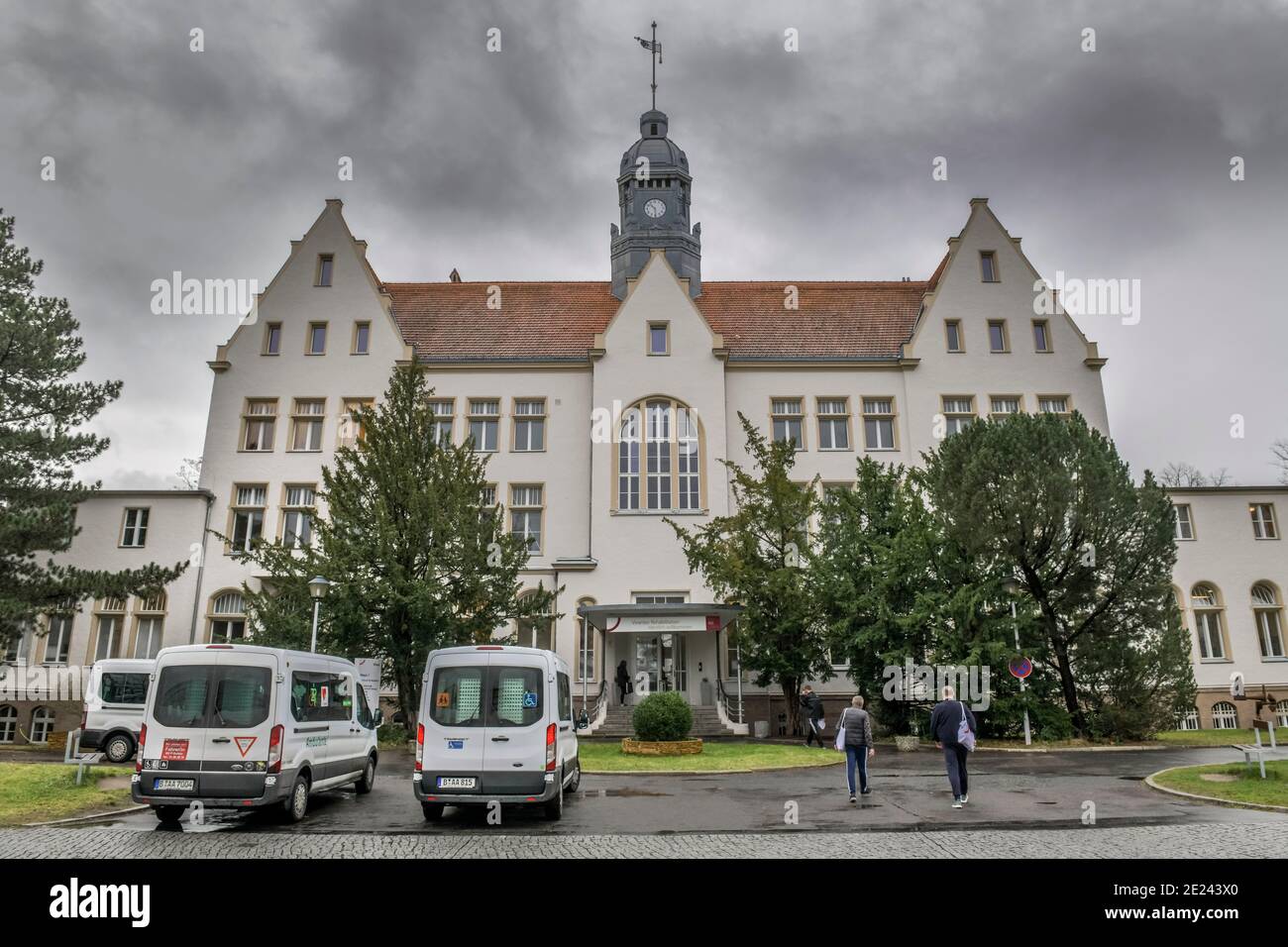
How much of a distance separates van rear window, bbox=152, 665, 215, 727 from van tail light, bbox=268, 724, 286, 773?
89 cm

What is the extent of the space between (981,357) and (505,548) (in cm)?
2167

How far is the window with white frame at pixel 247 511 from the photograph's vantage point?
3216cm

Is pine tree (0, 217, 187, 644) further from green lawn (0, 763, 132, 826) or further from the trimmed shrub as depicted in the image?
the trimmed shrub

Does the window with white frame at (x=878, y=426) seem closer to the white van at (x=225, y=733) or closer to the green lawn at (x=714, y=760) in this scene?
the green lawn at (x=714, y=760)

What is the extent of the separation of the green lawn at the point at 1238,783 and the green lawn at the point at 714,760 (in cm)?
690

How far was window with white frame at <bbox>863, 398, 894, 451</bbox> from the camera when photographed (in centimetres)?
3347

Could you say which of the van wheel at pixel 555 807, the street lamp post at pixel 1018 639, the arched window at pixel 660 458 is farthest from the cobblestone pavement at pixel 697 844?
the arched window at pixel 660 458

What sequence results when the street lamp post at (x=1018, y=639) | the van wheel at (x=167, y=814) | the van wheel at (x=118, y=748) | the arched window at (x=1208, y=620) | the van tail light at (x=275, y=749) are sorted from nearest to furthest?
the van tail light at (x=275, y=749) < the van wheel at (x=167, y=814) < the van wheel at (x=118, y=748) < the street lamp post at (x=1018, y=639) < the arched window at (x=1208, y=620)

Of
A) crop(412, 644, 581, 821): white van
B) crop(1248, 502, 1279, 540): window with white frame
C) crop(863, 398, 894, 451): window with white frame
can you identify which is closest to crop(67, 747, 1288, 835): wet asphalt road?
crop(412, 644, 581, 821): white van

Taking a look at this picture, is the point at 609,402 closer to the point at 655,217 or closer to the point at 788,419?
the point at 788,419

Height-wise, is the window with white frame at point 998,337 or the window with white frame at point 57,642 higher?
the window with white frame at point 998,337

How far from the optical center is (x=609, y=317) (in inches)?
1473

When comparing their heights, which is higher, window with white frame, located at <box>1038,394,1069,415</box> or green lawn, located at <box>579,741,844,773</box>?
window with white frame, located at <box>1038,394,1069,415</box>

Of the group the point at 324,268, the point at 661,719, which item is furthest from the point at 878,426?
the point at 324,268
